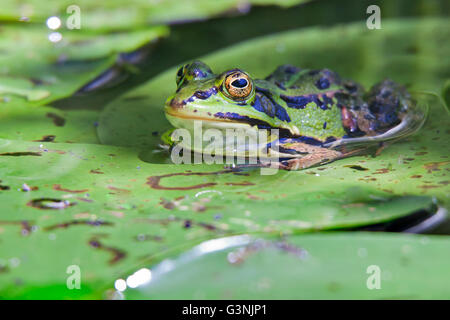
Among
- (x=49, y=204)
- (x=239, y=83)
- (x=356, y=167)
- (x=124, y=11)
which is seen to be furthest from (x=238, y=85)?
(x=124, y=11)

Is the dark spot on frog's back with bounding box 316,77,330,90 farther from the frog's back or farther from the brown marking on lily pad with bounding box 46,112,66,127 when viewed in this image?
the brown marking on lily pad with bounding box 46,112,66,127

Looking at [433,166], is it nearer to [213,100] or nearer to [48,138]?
[213,100]

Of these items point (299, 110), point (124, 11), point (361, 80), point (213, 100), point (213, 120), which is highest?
point (124, 11)

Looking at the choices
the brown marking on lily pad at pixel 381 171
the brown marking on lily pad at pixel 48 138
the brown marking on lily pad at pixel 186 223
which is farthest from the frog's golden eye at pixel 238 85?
the brown marking on lily pad at pixel 186 223

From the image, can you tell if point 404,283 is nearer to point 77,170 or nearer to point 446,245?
point 446,245

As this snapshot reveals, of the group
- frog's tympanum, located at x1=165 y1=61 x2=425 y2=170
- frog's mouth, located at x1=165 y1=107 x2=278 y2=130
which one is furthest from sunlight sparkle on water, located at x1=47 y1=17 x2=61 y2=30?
frog's mouth, located at x1=165 y1=107 x2=278 y2=130

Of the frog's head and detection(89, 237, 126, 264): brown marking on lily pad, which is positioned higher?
the frog's head
